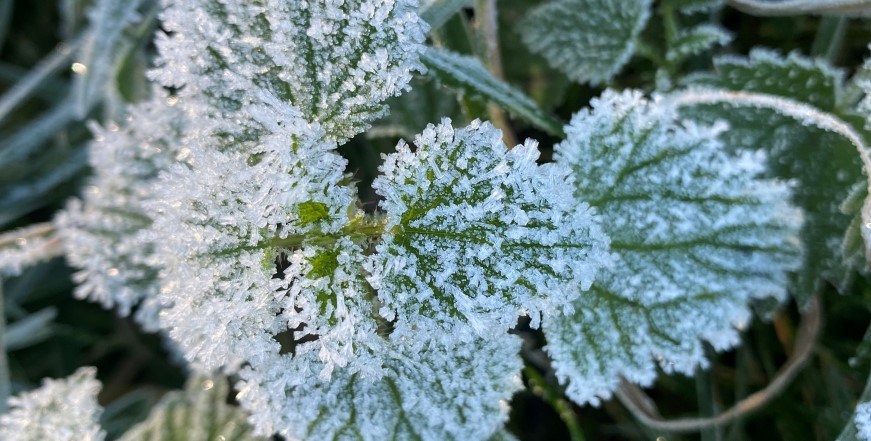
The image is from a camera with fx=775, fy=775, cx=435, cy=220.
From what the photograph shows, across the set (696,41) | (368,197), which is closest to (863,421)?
(696,41)

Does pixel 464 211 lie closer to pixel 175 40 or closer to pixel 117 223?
pixel 175 40

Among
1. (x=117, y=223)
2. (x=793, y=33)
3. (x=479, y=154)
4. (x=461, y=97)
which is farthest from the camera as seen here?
(x=793, y=33)

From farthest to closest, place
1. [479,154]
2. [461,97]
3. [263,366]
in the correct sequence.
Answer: [461,97] → [263,366] → [479,154]

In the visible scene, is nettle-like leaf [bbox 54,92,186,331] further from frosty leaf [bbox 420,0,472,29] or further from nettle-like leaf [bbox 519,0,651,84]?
nettle-like leaf [bbox 519,0,651,84]

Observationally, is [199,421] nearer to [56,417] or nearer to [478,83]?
[56,417]

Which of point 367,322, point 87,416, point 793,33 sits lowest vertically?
point 87,416

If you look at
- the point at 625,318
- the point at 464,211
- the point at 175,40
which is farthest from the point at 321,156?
the point at 625,318

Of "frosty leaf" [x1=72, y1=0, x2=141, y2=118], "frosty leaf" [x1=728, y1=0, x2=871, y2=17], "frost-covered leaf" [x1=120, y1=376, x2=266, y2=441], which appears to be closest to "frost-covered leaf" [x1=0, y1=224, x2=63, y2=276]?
"frosty leaf" [x1=72, y1=0, x2=141, y2=118]
